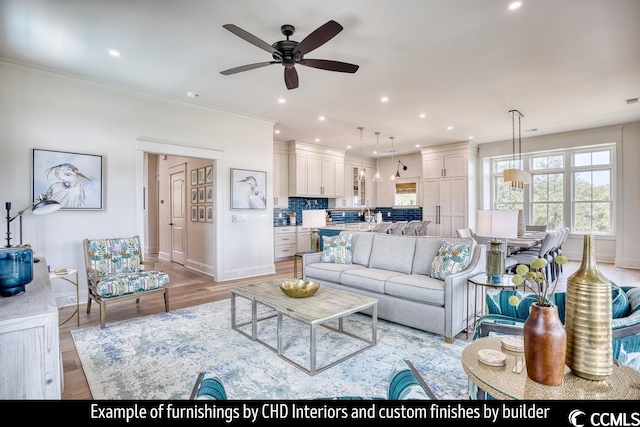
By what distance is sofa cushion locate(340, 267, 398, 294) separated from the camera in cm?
332

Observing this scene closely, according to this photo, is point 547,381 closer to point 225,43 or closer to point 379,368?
point 379,368

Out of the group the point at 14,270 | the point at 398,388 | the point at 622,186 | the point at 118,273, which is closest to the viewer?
the point at 398,388

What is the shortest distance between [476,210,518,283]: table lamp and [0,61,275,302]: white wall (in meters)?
3.81

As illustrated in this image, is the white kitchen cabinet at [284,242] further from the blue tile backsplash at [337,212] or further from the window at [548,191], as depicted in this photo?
the window at [548,191]

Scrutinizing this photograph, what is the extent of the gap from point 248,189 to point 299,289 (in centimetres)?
314

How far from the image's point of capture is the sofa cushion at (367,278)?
3315 mm

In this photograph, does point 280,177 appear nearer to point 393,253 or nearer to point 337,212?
point 337,212

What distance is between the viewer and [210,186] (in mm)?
5719

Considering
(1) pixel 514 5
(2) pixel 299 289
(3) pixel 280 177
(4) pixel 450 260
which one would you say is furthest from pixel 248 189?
(1) pixel 514 5

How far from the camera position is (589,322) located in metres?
1.07

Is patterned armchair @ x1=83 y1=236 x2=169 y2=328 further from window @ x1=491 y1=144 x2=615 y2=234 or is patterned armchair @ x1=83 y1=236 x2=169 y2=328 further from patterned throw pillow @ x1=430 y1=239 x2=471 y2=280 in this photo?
window @ x1=491 y1=144 x2=615 y2=234

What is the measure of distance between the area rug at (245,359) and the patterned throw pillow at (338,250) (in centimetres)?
92

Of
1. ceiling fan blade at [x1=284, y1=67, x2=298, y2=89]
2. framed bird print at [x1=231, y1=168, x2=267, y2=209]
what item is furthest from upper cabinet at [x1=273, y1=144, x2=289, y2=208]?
ceiling fan blade at [x1=284, y1=67, x2=298, y2=89]
